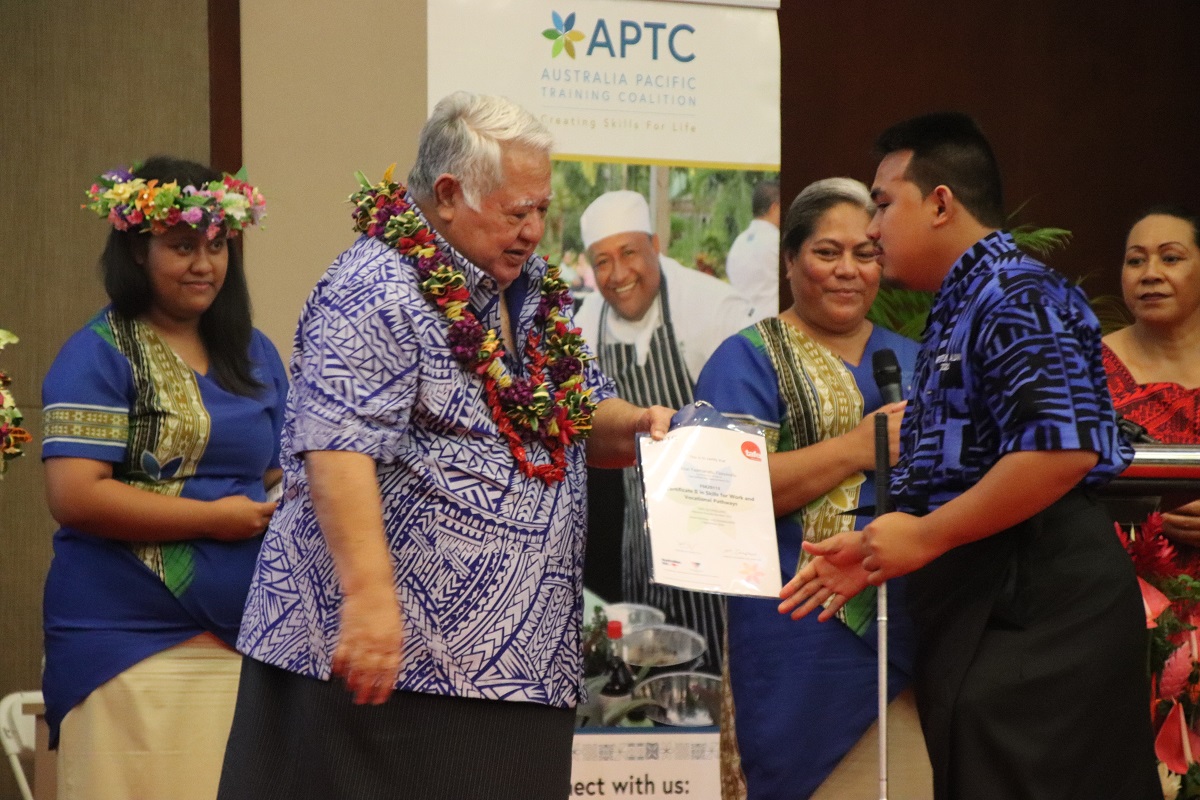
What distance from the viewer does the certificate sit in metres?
2.10

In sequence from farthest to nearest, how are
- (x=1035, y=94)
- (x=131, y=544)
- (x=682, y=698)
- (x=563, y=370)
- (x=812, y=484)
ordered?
(x=1035, y=94) → (x=682, y=698) → (x=131, y=544) → (x=812, y=484) → (x=563, y=370)

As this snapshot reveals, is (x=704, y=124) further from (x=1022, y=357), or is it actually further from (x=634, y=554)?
(x=1022, y=357)

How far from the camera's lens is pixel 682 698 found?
407 centimetres

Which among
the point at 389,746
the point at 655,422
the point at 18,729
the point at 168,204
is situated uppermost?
the point at 168,204

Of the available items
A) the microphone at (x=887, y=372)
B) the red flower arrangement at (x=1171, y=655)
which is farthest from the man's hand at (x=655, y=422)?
the red flower arrangement at (x=1171, y=655)

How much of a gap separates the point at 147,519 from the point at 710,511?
1286 mm

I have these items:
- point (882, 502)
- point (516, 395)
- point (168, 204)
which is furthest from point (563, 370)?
point (168, 204)

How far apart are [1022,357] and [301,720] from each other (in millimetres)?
1244

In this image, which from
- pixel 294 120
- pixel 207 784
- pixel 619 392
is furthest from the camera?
pixel 294 120

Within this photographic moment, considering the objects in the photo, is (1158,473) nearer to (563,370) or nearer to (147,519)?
(563,370)

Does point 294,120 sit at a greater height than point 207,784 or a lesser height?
greater

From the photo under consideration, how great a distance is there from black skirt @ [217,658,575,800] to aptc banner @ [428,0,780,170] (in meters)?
2.31

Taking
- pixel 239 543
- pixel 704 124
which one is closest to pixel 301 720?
pixel 239 543

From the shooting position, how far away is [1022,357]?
203 centimetres
